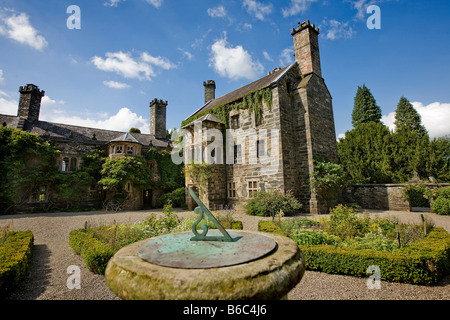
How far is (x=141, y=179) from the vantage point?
19516 millimetres

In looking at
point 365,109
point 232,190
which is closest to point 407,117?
point 365,109

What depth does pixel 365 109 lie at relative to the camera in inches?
1227

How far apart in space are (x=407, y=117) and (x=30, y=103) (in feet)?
144

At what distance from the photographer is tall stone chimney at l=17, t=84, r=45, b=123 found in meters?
20.5

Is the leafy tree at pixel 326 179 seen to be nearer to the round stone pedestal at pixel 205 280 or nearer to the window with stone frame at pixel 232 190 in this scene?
the window with stone frame at pixel 232 190

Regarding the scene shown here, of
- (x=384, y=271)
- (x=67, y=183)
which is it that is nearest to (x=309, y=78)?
(x=384, y=271)

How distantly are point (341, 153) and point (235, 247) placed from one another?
2507 centimetres

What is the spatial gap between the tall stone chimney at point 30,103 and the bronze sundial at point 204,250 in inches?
1003

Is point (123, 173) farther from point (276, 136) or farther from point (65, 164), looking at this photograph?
point (276, 136)

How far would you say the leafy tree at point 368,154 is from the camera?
68.1ft

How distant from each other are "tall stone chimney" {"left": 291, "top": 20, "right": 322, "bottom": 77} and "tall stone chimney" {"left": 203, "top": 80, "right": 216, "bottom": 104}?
1092 centimetres

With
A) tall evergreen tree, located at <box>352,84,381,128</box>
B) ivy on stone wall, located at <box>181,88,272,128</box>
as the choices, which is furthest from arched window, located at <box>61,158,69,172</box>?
tall evergreen tree, located at <box>352,84,381,128</box>

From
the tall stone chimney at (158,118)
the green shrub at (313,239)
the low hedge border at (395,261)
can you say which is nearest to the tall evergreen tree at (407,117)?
the green shrub at (313,239)

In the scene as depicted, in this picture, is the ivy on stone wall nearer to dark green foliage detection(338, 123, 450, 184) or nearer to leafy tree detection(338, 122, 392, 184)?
leafy tree detection(338, 122, 392, 184)
